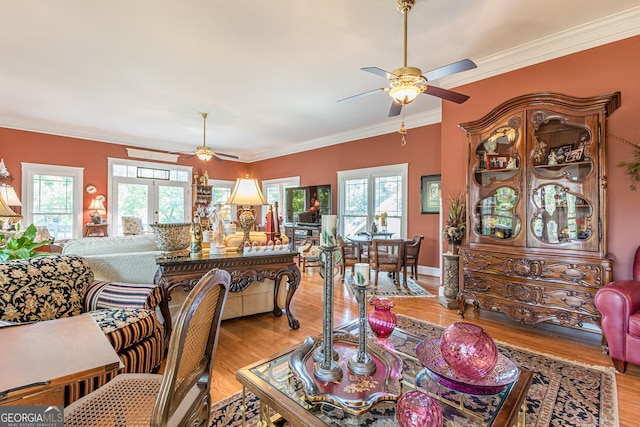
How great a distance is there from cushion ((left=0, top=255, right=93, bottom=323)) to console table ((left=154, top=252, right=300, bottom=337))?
0.52m

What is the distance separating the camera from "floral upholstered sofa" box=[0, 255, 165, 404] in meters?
1.74

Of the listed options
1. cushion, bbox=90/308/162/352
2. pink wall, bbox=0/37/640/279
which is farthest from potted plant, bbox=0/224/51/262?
pink wall, bbox=0/37/640/279

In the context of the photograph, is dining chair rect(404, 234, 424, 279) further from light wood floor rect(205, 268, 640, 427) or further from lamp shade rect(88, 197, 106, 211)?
lamp shade rect(88, 197, 106, 211)

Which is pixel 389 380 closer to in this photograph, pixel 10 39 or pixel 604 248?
pixel 604 248

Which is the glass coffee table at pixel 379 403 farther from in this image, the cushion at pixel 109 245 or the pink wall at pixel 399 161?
the pink wall at pixel 399 161

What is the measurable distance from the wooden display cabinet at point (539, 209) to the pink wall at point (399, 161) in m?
2.05

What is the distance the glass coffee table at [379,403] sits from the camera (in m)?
1.08

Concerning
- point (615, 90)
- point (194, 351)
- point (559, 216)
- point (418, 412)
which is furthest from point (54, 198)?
point (615, 90)

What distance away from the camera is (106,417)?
3.48ft

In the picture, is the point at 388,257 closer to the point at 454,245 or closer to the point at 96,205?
the point at 454,245

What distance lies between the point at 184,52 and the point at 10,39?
169 cm

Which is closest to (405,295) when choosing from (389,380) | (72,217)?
(389,380)

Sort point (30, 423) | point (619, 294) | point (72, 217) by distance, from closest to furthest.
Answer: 1. point (30, 423)
2. point (619, 294)
3. point (72, 217)

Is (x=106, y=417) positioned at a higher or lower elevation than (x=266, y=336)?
higher
